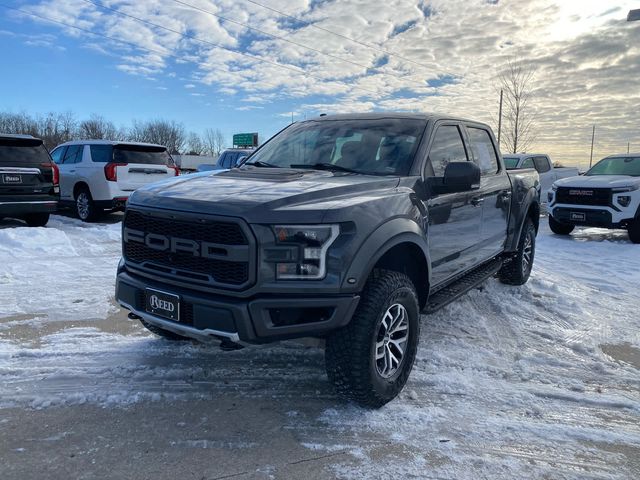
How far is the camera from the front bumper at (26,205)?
8.87 m

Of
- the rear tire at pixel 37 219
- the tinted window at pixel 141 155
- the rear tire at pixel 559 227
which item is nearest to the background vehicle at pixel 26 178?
the rear tire at pixel 37 219

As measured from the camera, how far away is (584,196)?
10.5m

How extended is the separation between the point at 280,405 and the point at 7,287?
13.7 feet

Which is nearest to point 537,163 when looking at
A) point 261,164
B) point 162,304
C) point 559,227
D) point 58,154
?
point 559,227

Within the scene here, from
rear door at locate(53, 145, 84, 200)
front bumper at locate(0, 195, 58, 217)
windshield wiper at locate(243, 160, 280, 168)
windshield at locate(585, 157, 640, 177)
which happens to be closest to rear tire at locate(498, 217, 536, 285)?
windshield wiper at locate(243, 160, 280, 168)

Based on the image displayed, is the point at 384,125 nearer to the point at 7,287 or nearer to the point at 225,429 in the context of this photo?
the point at 225,429

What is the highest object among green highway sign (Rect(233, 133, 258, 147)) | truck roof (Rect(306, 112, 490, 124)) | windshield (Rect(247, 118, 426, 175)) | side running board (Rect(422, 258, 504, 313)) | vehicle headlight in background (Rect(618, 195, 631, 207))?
green highway sign (Rect(233, 133, 258, 147))

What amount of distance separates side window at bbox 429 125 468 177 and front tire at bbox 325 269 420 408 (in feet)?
3.97

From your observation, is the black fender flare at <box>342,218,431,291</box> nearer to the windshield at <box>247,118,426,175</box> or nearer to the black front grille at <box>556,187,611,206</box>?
the windshield at <box>247,118,426,175</box>

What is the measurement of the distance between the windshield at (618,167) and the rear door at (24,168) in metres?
12.1

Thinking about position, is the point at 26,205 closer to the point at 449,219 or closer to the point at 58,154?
the point at 58,154

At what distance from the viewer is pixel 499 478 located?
2504mm

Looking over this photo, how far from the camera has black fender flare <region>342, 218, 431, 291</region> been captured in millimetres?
2797

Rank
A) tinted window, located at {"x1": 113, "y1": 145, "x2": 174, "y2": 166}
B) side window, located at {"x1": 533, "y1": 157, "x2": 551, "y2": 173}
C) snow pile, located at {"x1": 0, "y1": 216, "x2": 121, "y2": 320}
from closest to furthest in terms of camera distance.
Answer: snow pile, located at {"x1": 0, "y1": 216, "x2": 121, "y2": 320} → tinted window, located at {"x1": 113, "y1": 145, "x2": 174, "y2": 166} → side window, located at {"x1": 533, "y1": 157, "x2": 551, "y2": 173}
